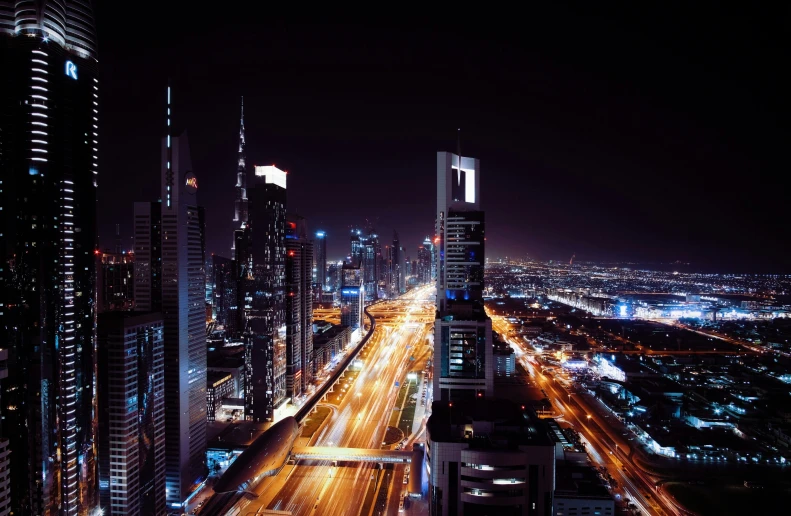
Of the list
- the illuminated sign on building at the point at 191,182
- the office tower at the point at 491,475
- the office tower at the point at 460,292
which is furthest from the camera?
the office tower at the point at 460,292

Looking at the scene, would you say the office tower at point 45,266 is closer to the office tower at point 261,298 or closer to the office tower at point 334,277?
the office tower at point 261,298

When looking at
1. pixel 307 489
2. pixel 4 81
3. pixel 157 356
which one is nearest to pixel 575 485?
pixel 307 489

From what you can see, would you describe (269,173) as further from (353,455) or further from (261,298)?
(353,455)

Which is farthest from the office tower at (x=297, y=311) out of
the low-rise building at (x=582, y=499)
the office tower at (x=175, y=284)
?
the low-rise building at (x=582, y=499)

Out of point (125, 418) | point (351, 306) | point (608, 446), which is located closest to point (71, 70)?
point (125, 418)

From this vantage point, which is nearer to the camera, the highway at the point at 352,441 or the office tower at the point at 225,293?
the highway at the point at 352,441

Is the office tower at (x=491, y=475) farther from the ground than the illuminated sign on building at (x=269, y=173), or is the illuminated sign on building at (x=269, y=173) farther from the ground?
the illuminated sign on building at (x=269, y=173)
